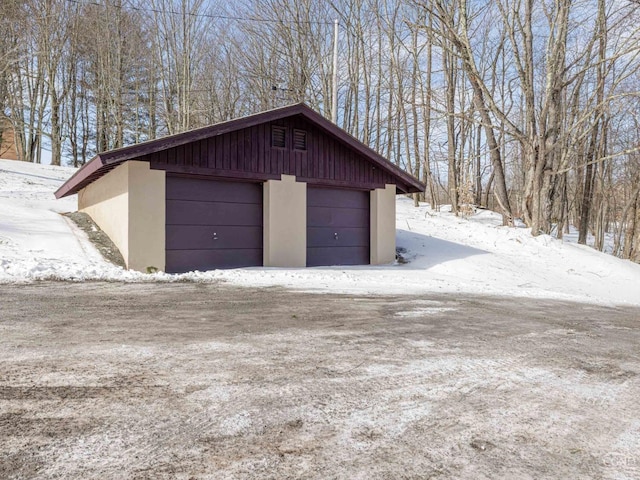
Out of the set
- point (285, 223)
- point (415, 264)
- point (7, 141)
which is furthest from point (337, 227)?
point (7, 141)

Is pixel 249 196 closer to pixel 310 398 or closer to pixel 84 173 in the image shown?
pixel 84 173

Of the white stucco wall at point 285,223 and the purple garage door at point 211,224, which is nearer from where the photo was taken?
the purple garage door at point 211,224

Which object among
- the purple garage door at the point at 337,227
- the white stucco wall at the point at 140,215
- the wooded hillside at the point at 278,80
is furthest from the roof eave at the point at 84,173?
the wooded hillside at the point at 278,80

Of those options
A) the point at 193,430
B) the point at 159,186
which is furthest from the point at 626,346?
the point at 159,186

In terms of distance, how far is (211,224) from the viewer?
10.2 meters

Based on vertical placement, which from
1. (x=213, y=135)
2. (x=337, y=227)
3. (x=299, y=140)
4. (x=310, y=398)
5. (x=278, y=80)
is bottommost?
(x=310, y=398)

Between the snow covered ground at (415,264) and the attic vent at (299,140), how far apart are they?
320 centimetres

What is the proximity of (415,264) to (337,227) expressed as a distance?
7.91 feet

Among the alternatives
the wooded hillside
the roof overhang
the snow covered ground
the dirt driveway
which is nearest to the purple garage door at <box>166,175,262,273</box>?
the snow covered ground

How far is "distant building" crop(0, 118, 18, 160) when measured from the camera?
26.1 meters

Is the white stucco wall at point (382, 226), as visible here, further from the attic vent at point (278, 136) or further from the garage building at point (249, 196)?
the attic vent at point (278, 136)

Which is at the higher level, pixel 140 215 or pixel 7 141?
pixel 7 141

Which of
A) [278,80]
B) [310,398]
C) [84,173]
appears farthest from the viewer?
[278,80]

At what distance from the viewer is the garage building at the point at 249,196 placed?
30.5 feet
